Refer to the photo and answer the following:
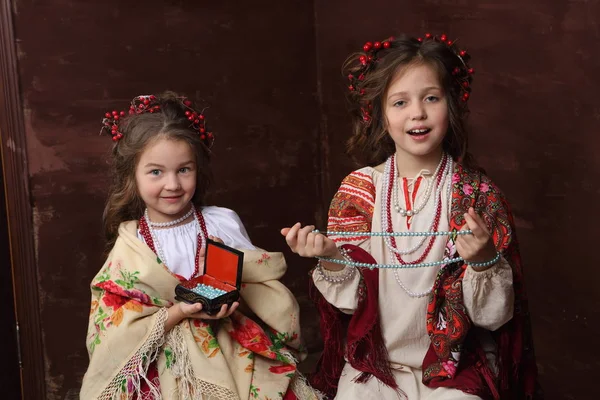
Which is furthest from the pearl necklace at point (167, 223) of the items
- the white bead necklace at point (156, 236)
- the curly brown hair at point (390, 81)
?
the curly brown hair at point (390, 81)

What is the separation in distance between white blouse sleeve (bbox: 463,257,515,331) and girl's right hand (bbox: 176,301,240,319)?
21.7 inches

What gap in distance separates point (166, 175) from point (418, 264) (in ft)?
2.24

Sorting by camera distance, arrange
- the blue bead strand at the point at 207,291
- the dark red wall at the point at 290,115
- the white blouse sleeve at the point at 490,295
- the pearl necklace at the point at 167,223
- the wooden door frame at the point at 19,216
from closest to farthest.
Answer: the white blouse sleeve at the point at 490,295
the blue bead strand at the point at 207,291
the pearl necklace at the point at 167,223
the dark red wall at the point at 290,115
the wooden door frame at the point at 19,216

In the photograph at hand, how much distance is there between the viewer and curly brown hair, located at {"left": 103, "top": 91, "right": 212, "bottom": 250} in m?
2.17

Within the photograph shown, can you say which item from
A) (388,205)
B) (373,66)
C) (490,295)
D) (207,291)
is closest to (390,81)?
(373,66)

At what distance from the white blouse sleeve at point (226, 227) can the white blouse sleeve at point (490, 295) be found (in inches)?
24.8

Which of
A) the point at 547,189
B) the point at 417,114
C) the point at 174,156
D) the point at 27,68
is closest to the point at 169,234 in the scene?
the point at 174,156

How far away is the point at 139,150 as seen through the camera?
2.16 metres

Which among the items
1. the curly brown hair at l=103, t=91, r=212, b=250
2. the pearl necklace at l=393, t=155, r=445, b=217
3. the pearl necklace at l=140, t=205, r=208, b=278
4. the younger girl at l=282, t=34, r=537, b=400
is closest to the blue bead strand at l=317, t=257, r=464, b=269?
the younger girl at l=282, t=34, r=537, b=400

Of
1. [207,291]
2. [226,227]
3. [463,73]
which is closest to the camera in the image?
[207,291]

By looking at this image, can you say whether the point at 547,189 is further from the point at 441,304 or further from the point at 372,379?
the point at 372,379

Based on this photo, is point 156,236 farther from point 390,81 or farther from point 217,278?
point 390,81

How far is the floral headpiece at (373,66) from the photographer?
2.12 m

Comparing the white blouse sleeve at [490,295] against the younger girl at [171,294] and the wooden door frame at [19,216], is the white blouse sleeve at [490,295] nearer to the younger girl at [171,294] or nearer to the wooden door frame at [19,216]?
the younger girl at [171,294]
